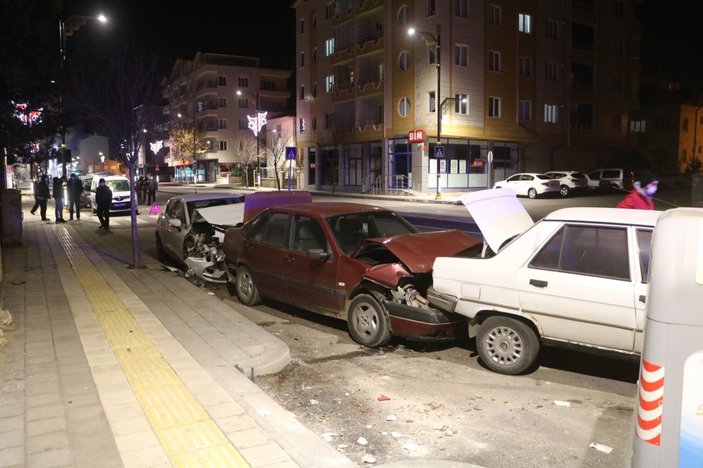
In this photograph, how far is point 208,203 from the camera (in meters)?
13.7

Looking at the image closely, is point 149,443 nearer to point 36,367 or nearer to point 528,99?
point 36,367

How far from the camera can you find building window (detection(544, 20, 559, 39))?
48688 millimetres

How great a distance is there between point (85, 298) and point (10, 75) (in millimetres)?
4070

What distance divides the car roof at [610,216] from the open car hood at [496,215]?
0.86 m

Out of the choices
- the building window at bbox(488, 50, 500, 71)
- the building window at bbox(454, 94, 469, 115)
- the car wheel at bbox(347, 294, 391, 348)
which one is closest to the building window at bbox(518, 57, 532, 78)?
the building window at bbox(488, 50, 500, 71)

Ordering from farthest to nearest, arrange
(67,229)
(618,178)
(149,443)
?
(618,178), (67,229), (149,443)

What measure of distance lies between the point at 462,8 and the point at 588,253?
40.8 meters

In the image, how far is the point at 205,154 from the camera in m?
83.9

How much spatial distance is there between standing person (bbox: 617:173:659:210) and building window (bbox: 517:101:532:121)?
40686 mm

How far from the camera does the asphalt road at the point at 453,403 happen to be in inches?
178

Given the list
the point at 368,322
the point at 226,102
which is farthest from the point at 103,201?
the point at 226,102

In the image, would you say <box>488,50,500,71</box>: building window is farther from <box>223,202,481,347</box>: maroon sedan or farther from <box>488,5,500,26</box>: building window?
<box>223,202,481,347</box>: maroon sedan

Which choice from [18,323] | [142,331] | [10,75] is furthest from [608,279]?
[10,75]

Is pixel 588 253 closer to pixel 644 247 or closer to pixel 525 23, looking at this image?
pixel 644 247
